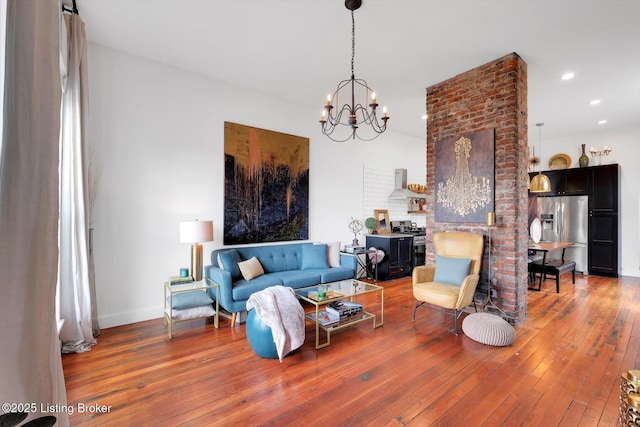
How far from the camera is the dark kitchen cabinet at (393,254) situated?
5.69 meters

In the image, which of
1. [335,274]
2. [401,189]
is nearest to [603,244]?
[401,189]

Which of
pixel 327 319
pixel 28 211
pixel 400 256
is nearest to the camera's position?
pixel 28 211

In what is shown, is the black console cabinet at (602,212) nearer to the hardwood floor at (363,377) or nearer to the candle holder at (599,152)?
the candle holder at (599,152)

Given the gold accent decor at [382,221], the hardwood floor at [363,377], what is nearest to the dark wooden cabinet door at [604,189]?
the hardwood floor at [363,377]

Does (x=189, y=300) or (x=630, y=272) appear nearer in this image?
(x=189, y=300)

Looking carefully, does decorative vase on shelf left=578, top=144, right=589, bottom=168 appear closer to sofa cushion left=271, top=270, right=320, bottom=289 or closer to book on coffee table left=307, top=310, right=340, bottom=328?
sofa cushion left=271, top=270, right=320, bottom=289

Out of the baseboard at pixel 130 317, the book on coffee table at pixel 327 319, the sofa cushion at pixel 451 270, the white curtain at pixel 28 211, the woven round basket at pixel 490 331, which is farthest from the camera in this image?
the sofa cushion at pixel 451 270

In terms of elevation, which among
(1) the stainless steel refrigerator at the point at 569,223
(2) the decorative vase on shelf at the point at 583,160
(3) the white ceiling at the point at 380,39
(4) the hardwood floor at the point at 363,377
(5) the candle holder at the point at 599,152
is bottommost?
(4) the hardwood floor at the point at 363,377

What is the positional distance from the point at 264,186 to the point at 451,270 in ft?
9.49

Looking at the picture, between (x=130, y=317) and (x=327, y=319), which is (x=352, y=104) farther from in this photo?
(x=130, y=317)

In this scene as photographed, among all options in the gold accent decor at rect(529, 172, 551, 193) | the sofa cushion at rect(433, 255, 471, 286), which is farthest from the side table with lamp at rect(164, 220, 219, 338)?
the gold accent decor at rect(529, 172, 551, 193)

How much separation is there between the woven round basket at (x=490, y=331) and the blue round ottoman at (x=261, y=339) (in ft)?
6.66

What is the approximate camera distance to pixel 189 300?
3330mm

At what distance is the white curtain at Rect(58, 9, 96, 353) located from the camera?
274 centimetres
